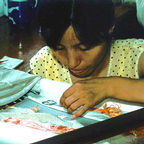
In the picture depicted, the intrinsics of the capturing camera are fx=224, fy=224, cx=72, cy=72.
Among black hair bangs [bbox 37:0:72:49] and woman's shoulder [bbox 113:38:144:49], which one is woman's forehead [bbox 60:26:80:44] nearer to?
black hair bangs [bbox 37:0:72:49]

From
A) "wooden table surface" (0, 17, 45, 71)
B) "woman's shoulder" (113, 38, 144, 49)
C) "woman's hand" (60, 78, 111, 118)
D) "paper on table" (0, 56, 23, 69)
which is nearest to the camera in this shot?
"woman's hand" (60, 78, 111, 118)

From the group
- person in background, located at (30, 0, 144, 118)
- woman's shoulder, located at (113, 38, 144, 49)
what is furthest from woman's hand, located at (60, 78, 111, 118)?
woman's shoulder, located at (113, 38, 144, 49)

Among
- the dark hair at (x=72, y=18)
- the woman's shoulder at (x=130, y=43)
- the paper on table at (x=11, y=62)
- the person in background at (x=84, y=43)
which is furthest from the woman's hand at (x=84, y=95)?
the paper on table at (x=11, y=62)

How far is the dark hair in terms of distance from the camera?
1.61 ft

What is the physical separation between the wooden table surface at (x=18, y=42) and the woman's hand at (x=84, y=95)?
0.61 meters

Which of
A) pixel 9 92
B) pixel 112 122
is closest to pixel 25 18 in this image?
pixel 9 92

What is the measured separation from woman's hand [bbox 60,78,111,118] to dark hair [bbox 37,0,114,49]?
11 cm

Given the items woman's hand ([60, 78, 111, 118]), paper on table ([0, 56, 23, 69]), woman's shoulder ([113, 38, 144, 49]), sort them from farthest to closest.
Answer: paper on table ([0, 56, 23, 69])
woman's shoulder ([113, 38, 144, 49])
woman's hand ([60, 78, 111, 118])

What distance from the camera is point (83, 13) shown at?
50cm

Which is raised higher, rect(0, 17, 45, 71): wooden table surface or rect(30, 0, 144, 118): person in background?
rect(30, 0, 144, 118): person in background

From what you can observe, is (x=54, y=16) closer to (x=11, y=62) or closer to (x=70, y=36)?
(x=70, y=36)

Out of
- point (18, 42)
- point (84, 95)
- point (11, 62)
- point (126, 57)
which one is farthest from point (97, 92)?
point (18, 42)

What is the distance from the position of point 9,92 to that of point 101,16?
0.28 m

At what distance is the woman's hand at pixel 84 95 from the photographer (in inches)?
16.7
